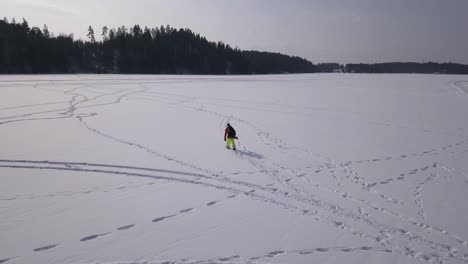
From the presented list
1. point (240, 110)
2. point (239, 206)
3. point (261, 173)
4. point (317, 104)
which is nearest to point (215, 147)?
point (261, 173)

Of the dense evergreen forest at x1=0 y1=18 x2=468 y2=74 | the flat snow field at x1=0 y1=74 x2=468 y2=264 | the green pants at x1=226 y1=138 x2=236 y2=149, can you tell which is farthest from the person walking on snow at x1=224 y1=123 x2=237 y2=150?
the dense evergreen forest at x1=0 y1=18 x2=468 y2=74

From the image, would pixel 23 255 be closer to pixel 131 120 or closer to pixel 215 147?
pixel 215 147

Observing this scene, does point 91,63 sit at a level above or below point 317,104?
above

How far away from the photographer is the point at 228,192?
981 cm

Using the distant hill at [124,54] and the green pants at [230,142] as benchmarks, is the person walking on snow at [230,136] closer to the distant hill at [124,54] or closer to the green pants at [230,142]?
the green pants at [230,142]

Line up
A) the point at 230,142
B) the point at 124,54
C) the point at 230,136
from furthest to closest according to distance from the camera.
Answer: the point at 124,54
the point at 230,142
the point at 230,136

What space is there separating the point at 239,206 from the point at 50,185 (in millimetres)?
5278

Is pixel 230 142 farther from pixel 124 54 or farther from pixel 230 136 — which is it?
pixel 124 54

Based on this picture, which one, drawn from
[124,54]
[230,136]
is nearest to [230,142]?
[230,136]

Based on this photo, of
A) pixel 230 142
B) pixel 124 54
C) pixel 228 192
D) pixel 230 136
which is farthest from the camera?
pixel 124 54

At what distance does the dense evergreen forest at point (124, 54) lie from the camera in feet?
242

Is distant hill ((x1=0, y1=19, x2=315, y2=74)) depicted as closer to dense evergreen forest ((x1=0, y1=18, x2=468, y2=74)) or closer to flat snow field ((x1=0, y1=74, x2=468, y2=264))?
dense evergreen forest ((x1=0, y1=18, x2=468, y2=74))

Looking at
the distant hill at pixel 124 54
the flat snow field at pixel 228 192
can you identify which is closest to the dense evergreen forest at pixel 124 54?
the distant hill at pixel 124 54

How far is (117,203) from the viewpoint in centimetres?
878
